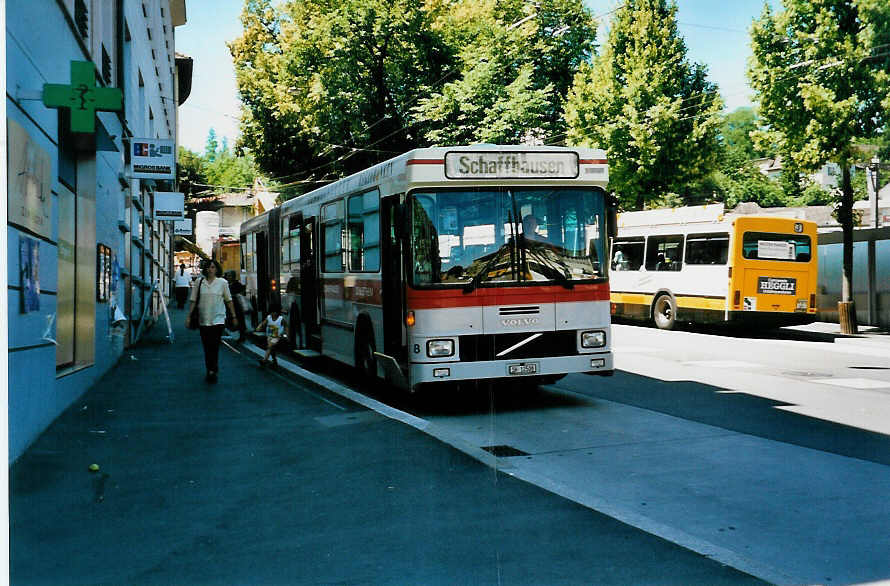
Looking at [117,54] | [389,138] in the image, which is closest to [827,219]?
[389,138]

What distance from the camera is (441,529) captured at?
17.1 feet

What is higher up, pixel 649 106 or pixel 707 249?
pixel 649 106

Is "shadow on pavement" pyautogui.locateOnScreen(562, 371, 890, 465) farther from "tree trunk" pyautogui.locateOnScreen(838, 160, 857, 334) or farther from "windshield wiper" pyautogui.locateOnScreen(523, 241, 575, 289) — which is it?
"tree trunk" pyautogui.locateOnScreen(838, 160, 857, 334)

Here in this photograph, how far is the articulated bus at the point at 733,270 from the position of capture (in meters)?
20.5

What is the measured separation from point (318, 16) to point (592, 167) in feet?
91.9

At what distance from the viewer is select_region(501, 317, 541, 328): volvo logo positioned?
952 centimetres

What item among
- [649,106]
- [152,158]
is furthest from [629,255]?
[152,158]

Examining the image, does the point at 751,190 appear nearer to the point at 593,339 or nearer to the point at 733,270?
the point at 733,270

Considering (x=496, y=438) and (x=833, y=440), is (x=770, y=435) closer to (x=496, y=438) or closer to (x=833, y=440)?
(x=833, y=440)

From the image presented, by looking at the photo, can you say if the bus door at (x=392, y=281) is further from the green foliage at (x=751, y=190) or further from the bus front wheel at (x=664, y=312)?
the green foliage at (x=751, y=190)

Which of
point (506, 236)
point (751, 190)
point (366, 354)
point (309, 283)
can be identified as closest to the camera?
point (506, 236)

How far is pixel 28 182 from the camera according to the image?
727 cm

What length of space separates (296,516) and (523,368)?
4.39 metres

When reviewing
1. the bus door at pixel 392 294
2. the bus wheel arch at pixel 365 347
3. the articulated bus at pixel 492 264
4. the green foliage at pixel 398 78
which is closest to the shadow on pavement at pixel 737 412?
the articulated bus at pixel 492 264
